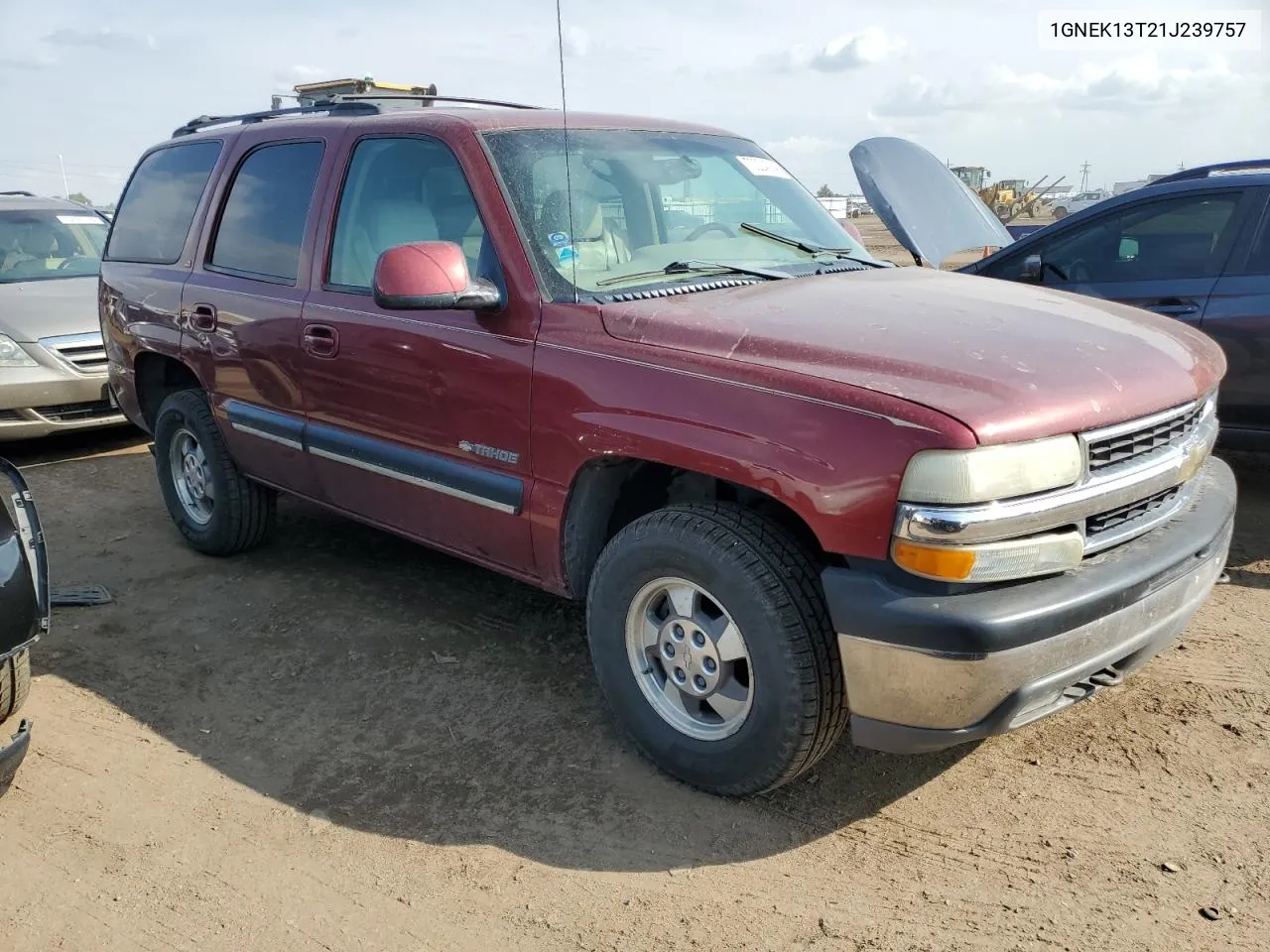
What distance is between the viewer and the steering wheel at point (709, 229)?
3551 mm

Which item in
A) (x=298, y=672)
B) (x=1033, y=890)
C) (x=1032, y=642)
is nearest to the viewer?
(x=1032, y=642)

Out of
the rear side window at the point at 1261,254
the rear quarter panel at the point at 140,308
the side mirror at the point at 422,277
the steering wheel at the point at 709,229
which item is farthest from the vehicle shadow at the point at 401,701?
the rear side window at the point at 1261,254

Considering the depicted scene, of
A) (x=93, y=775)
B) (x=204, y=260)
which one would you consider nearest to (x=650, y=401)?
(x=93, y=775)

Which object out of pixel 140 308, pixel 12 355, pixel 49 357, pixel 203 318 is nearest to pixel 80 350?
pixel 49 357

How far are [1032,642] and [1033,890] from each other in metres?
0.67

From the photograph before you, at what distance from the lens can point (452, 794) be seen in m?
3.03

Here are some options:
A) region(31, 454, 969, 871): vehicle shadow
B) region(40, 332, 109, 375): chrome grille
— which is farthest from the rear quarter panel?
region(40, 332, 109, 375): chrome grille

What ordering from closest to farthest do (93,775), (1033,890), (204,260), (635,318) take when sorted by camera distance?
(1033,890) → (635,318) → (93,775) → (204,260)

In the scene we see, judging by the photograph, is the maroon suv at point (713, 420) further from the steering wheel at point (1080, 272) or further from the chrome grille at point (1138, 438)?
the steering wheel at point (1080, 272)

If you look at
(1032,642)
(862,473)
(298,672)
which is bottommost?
(298,672)

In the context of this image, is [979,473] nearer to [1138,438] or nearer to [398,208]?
[1138,438]

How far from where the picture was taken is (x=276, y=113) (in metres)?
4.76

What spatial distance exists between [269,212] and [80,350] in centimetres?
355

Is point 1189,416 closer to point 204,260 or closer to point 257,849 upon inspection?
point 257,849
